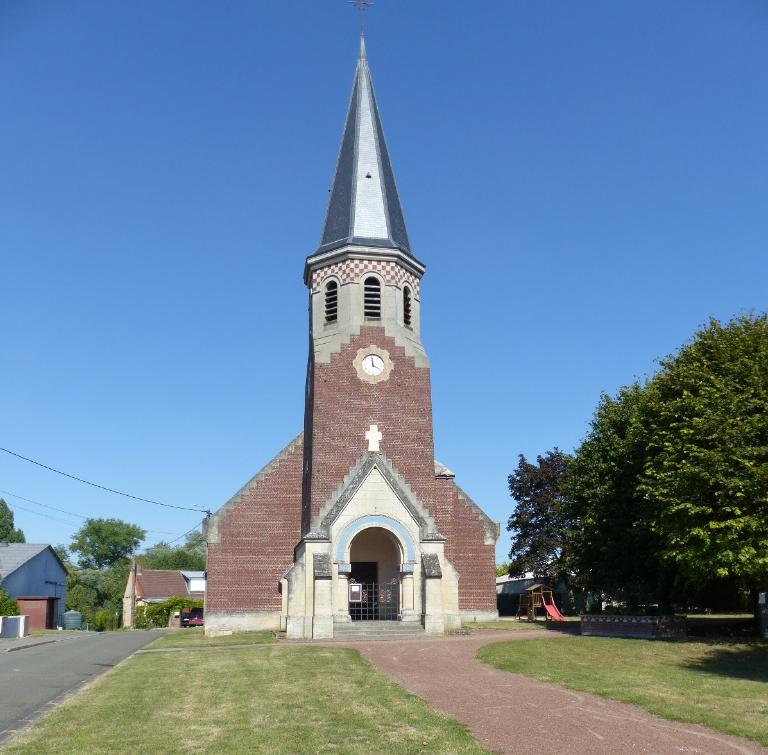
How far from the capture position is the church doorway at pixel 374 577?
29.3 m

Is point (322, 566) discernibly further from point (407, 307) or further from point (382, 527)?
point (407, 307)

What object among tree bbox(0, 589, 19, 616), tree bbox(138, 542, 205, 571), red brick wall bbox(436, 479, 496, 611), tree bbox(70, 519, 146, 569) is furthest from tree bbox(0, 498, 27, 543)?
red brick wall bbox(436, 479, 496, 611)

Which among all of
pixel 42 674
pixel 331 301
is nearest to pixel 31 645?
pixel 42 674

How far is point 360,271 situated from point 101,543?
9450cm

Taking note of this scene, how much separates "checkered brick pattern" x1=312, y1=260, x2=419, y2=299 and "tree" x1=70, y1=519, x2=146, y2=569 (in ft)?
295

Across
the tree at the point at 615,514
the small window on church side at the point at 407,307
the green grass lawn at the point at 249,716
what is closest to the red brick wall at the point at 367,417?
the small window on church side at the point at 407,307

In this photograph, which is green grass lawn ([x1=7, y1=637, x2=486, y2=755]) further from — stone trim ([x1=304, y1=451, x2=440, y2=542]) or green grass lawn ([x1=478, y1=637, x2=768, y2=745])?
stone trim ([x1=304, y1=451, x2=440, y2=542])

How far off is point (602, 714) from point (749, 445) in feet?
36.9

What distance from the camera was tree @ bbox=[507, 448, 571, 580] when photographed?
46438 millimetres

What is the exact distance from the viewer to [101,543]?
370 ft

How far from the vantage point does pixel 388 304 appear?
106ft

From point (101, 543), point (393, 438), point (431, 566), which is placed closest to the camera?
point (431, 566)

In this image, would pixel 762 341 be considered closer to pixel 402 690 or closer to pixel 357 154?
pixel 402 690

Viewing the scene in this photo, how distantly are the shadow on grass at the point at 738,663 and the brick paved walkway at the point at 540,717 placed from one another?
4.72 m
